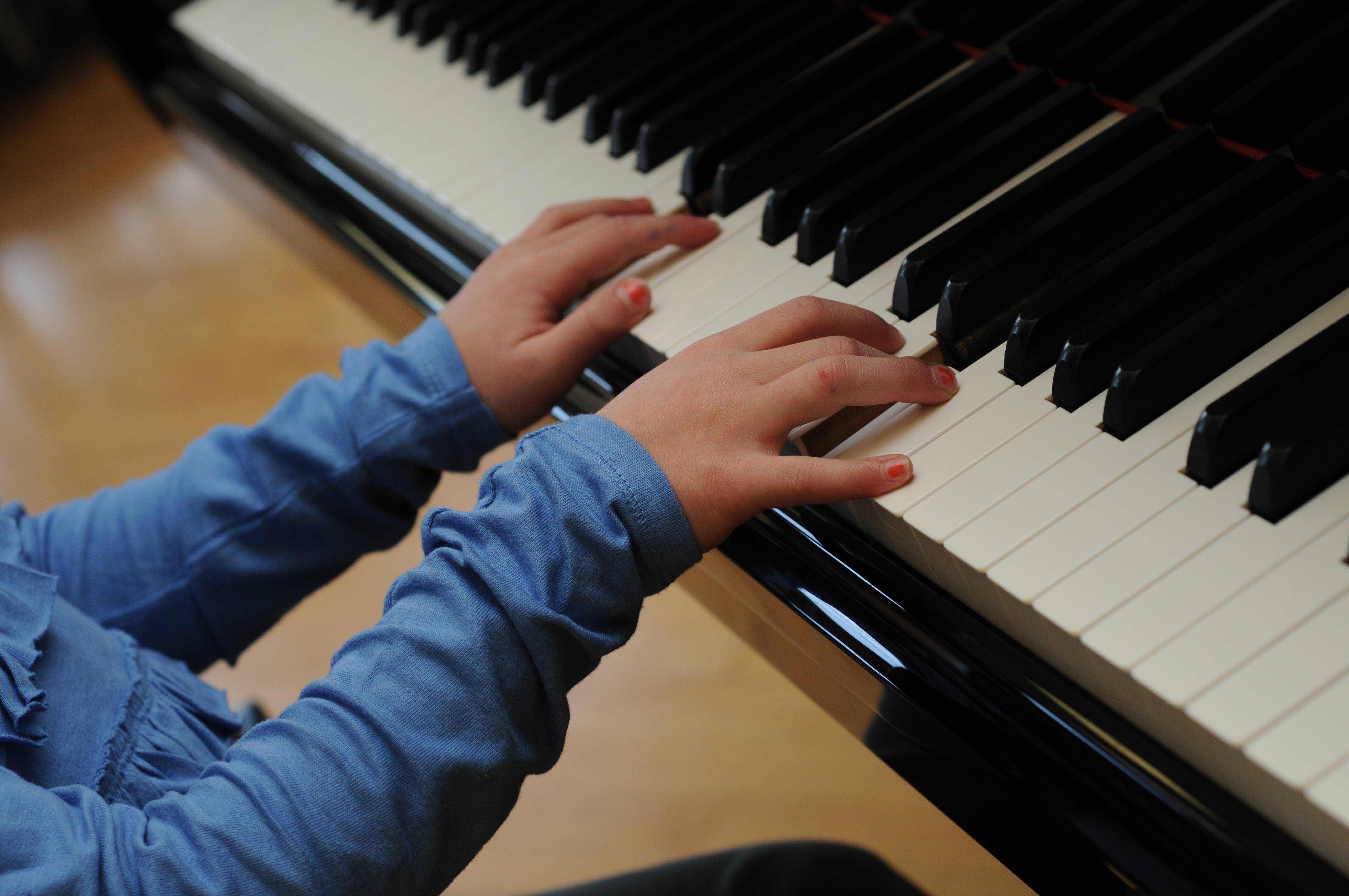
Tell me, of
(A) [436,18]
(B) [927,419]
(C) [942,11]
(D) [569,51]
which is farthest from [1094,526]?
(A) [436,18]

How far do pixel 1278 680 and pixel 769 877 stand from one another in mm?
429

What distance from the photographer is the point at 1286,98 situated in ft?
2.56

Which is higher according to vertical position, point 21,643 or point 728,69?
Answer: point 728,69

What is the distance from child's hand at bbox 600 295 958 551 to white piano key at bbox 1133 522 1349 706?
0.59 ft

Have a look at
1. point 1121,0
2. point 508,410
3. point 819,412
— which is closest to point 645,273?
point 508,410

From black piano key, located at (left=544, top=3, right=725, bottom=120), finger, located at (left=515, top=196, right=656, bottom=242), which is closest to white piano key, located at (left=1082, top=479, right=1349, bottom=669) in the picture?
finger, located at (left=515, top=196, right=656, bottom=242)

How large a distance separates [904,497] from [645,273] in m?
0.36

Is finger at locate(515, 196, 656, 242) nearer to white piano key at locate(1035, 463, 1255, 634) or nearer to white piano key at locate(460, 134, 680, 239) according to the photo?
white piano key at locate(460, 134, 680, 239)

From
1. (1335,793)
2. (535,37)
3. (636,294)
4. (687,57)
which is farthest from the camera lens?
(535,37)

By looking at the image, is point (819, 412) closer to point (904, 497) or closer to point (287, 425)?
point (904, 497)

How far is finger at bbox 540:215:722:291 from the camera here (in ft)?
3.09

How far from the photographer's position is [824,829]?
4.66 feet

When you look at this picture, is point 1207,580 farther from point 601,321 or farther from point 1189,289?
point 601,321

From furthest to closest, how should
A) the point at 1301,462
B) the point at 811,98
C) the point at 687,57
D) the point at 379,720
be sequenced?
the point at 687,57 < the point at 811,98 < the point at 379,720 < the point at 1301,462
